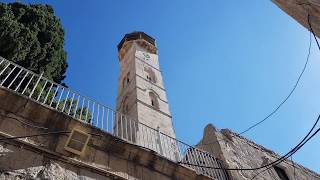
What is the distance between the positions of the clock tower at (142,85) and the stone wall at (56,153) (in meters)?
6.64

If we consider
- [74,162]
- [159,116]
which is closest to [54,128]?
[74,162]

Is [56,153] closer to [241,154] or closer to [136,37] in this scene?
[241,154]

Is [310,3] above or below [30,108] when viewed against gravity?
above

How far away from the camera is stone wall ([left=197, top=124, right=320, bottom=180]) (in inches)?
329

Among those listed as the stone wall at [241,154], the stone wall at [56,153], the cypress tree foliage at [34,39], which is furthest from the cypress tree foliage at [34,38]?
the stone wall at [241,154]

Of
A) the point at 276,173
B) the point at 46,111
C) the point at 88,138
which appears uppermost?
the point at 276,173

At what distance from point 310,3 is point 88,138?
495 centimetres

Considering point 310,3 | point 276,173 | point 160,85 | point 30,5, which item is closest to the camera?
point 310,3

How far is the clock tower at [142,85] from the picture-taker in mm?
15728

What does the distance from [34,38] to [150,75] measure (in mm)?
10227

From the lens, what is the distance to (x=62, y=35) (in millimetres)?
13172

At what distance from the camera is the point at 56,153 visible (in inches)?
186

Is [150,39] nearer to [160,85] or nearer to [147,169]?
[160,85]

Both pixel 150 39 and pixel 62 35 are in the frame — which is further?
pixel 150 39
